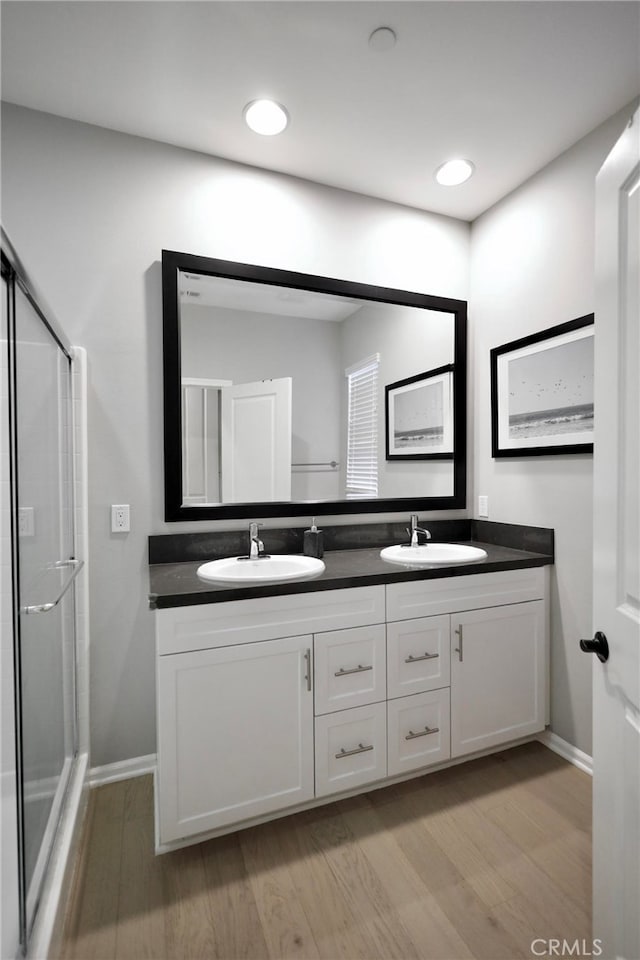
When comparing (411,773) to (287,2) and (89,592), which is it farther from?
(287,2)

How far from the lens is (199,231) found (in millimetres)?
2049

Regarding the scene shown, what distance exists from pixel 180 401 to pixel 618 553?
163 centimetres

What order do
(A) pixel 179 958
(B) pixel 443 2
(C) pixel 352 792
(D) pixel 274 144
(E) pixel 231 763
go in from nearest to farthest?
(A) pixel 179 958 < (B) pixel 443 2 < (E) pixel 231 763 < (C) pixel 352 792 < (D) pixel 274 144

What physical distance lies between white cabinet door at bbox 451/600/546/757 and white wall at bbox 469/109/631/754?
12cm

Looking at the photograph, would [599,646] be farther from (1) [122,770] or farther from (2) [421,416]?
(1) [122,770]

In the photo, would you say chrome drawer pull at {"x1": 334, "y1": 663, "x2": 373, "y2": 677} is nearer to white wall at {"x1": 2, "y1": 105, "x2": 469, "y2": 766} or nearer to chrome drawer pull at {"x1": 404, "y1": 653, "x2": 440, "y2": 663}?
chrome drawer pull at {"x1": 404, "y1": 653, "x2": 440, "y2": 663}

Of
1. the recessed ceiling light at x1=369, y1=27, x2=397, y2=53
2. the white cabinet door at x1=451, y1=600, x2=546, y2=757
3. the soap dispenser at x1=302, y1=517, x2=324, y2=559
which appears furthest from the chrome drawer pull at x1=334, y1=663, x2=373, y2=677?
the recessed ceiling light at x1=369, y1=27, x2=397, y2=53

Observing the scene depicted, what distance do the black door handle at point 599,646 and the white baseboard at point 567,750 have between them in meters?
1.23

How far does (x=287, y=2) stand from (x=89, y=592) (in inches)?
80.8

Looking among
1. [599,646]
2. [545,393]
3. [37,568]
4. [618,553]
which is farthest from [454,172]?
[37,568]

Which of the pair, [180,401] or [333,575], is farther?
[180,401]

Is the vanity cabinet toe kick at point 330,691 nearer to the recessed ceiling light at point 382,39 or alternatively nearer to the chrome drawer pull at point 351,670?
the chrome drawer pull at point 351,670

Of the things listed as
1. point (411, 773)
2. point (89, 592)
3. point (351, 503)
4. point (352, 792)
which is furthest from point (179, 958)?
point (351, 503)

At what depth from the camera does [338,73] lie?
1.65m
